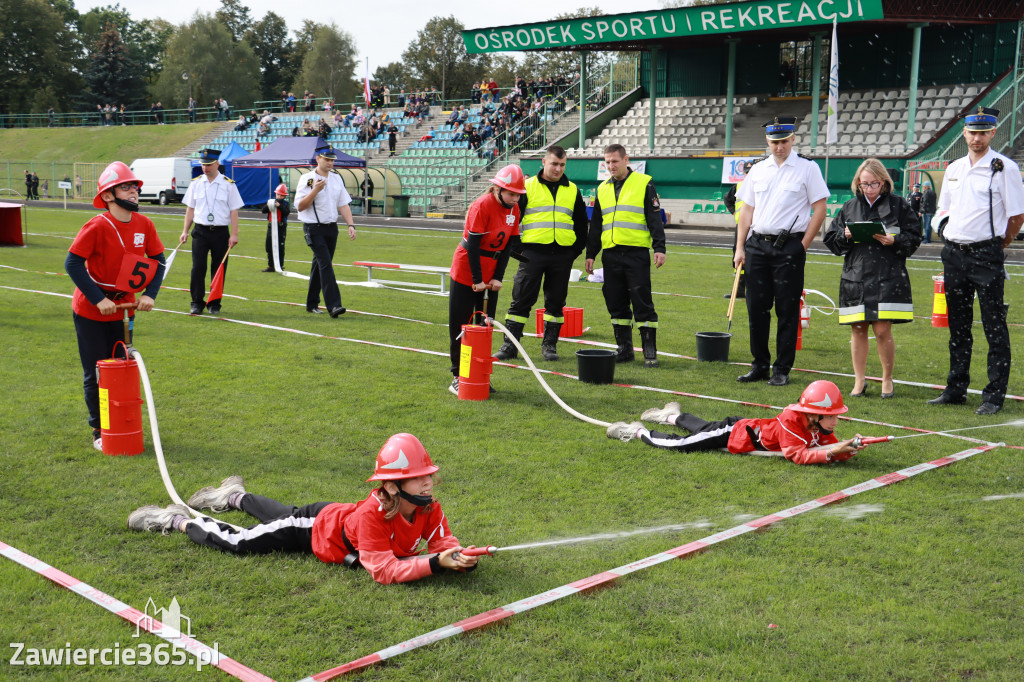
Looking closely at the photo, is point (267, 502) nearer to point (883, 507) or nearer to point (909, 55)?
A: point (883, 507)

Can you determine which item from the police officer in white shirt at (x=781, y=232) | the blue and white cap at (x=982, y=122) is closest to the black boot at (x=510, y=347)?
the police officer in white shirt at (x=781, y=232)

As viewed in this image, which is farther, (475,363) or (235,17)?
(235,17)

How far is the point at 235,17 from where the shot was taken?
10588 centimetres

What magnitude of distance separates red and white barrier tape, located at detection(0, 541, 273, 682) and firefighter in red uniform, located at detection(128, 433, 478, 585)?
57 cm

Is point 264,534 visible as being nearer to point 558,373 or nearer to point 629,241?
point 558,373

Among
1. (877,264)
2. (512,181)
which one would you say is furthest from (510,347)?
(877,264)

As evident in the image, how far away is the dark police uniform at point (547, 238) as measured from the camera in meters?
9.59

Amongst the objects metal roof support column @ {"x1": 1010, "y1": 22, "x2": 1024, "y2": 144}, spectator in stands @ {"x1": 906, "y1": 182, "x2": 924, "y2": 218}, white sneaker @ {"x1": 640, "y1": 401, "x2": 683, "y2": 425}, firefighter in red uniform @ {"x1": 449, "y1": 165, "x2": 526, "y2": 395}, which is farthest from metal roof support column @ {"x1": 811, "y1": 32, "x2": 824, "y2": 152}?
white sneaker @ {"x1": 640, "y1": 401, "x2": 683, "y2": 425}

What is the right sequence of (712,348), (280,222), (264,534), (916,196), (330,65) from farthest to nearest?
(330,65) → (916,196) → (280,222) → (712,348) → (264,534)

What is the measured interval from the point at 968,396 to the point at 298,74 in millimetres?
98728

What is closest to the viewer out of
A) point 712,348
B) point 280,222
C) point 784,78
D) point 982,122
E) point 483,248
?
point 982,122

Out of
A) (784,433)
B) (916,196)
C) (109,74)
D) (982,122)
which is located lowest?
(784,433)

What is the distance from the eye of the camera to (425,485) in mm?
4238

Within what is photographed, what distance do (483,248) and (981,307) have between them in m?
4.27
